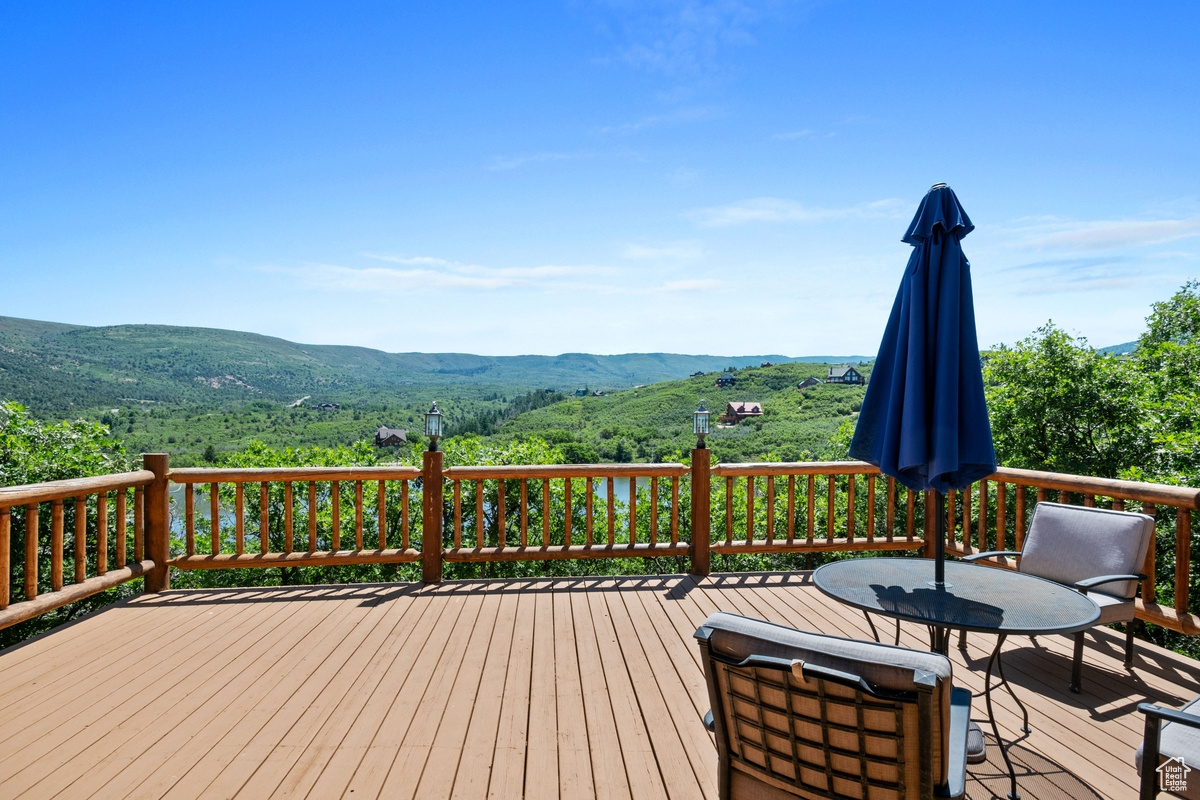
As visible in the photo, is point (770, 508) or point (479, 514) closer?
point (479, 514)

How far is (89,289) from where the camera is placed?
31.0 m

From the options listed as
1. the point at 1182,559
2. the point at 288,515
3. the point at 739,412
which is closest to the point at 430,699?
the point at 288,515

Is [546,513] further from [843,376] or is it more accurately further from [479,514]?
[843,376]

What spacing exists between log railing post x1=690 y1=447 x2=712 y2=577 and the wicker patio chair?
2023mm

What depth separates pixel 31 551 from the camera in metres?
3.42

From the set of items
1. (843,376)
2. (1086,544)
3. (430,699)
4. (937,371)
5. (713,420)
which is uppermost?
(843,376)

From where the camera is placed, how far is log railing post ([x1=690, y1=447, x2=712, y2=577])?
15.5ft

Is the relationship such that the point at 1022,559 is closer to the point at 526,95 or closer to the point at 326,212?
the point at 526,95

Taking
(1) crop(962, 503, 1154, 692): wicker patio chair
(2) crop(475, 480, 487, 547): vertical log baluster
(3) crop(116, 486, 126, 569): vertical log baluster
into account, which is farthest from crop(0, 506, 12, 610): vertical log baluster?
(1) crop(962, 503, 1154, 692): wicker patio chair

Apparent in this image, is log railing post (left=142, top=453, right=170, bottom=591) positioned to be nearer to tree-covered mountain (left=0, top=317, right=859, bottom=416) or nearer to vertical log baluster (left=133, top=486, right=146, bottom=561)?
vertical log baluster (left=133, top=486, right=146, bottom=561)

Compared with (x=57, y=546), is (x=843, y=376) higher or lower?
higher

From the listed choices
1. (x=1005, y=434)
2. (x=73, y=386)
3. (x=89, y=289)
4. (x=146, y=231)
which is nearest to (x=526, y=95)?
(x=1005, y=434)

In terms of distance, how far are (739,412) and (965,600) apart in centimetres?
2259

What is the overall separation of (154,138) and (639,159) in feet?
28.0
